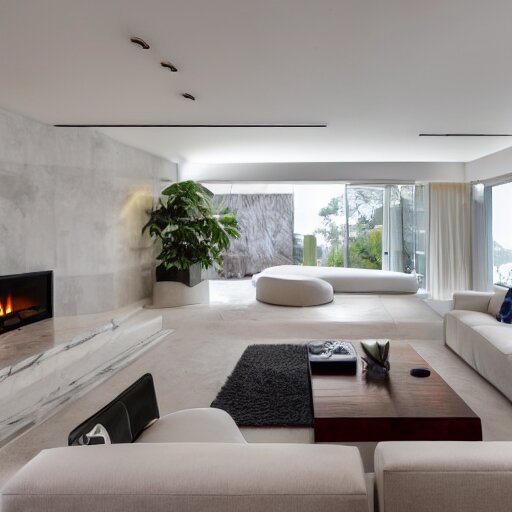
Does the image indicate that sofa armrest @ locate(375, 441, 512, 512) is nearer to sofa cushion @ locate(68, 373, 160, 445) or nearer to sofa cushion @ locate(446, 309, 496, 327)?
sofa cushion @ locate(68, 373, 160, 445)

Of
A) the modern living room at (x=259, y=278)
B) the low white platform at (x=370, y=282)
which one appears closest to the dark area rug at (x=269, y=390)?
the modern living room at (x=259, y=278)

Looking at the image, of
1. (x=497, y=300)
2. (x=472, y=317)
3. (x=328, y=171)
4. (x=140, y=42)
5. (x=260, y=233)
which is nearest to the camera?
(x=140, y=42)

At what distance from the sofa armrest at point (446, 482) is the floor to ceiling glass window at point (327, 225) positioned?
268 inches

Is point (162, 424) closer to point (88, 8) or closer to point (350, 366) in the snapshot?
point (350, 366)

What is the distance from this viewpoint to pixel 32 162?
4.16 m

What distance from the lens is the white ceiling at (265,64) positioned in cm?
221

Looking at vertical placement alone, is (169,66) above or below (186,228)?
above

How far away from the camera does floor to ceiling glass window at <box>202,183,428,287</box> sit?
7570 millimetres

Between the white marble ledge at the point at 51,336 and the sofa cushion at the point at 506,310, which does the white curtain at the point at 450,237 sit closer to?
the sofa cushion at the point at 506,310

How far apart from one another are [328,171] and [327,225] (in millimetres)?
1885

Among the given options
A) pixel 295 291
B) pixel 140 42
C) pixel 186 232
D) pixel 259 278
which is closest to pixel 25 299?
pixel 186 232

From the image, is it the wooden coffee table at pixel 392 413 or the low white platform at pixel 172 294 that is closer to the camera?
the wooden coffee table at pixel 392 413

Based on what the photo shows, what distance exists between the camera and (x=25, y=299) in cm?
405

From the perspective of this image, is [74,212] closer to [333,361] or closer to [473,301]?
[333,361]
